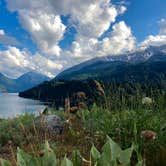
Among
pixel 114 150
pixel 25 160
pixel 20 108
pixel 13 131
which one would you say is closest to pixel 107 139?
pixel 114 150

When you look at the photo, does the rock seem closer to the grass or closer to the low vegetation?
the low vegetation

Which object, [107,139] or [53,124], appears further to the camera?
[53,124]

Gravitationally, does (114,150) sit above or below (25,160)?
above

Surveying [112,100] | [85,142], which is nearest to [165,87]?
[112,100]

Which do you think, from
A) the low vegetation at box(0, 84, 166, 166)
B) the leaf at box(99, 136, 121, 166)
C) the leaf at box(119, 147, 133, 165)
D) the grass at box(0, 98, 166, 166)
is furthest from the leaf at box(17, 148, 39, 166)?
the grass at box(0, 98, 166, 166)

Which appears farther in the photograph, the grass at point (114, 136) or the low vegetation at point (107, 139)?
the grass at point (114, 136)

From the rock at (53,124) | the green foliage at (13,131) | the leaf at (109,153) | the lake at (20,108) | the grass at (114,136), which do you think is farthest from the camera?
the lake at (20,108)

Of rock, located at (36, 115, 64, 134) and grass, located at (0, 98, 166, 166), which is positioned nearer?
grass, located at (0, 98, 166, 166)

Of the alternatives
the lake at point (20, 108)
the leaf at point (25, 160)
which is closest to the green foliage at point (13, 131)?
the lake at point (20, 108)

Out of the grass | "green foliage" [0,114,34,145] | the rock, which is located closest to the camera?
the grass

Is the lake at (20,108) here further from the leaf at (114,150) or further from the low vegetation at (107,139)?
the leaf at (114,150)

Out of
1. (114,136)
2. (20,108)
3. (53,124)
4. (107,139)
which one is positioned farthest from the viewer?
(20,108)

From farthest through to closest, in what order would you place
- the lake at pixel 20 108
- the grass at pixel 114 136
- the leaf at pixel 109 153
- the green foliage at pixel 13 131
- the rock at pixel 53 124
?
the lake at pixel 20 108, the rock at pixel 53 124, the green foliage at pixel 13 131, the grass at pixel 114 136, the leaf at pixel 109 153

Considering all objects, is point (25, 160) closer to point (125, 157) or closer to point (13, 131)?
point (125, 157)
